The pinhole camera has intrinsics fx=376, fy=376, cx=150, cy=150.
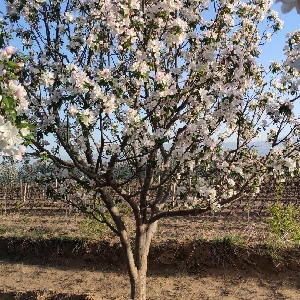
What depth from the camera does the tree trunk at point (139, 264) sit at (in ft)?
18.9

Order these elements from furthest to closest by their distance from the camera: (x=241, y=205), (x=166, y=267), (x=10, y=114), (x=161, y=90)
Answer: (x=241, y=205)
(x=166, y=267)
(x=161, y=90)
(x=10, y=114)

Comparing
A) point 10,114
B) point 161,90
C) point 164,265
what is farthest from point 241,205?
point 10,114

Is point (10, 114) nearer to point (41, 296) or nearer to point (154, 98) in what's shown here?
point (154, 98)

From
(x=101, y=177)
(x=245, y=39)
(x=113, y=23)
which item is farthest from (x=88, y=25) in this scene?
(x=245, y=39)

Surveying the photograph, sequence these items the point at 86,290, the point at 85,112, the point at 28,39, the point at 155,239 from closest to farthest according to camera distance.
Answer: the point at 85,112 < the point at 28,39 < the point at 86,290 < the point at 155,239

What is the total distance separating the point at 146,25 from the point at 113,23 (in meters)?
0.60

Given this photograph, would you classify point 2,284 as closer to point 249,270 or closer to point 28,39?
point 249,270

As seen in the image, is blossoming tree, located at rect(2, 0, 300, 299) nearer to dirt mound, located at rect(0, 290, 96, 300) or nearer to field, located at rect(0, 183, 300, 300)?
dirt mound, located at rect(0, 290, 96, 300)

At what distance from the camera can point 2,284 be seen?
33.8 ft

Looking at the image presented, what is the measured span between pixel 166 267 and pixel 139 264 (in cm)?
511

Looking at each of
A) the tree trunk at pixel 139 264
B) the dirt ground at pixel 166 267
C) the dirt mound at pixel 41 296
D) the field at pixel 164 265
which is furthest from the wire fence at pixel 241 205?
the tree trunk at pixel 139 264

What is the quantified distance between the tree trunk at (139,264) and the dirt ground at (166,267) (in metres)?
3.10

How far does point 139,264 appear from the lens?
5938 mm

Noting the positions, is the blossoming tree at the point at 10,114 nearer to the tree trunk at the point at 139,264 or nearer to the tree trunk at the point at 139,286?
the tree trunk at the point at 139,264
